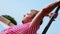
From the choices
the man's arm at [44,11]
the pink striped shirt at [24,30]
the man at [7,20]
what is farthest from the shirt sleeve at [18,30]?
the man at [7,20]

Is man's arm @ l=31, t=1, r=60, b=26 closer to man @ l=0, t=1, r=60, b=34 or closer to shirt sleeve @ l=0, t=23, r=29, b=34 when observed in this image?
man @ l=0, t=1, r=60, b=34

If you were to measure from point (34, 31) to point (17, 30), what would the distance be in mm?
147

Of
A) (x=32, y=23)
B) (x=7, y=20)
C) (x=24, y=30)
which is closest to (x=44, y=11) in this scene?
(x=32, y=23)

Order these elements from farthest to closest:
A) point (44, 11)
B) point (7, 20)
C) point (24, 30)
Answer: point (7, 20) → point (24, 30) → point (44, 11)

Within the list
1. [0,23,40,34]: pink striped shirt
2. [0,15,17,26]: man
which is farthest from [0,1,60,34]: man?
[0,15,17,26]: man

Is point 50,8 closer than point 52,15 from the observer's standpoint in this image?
Yes

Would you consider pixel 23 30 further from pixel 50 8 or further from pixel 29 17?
pixel 50 8

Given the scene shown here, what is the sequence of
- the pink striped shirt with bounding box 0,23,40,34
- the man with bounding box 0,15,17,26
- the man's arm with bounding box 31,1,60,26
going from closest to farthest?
the man's arm with bounding box 31,1,60,26 → the pink striped shirt with bounding box 0,23,40,34 → the man with bounding box 0,15,17,26

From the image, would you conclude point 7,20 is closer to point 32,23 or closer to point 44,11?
point 32,23

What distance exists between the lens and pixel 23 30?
1.45 m

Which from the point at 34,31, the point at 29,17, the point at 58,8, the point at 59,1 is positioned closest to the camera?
the point at 59,1

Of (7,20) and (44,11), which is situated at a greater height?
(44,11)

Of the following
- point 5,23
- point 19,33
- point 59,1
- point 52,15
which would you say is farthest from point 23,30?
point 5,23

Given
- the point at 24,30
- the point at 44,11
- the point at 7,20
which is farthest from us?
the point at 7,20
